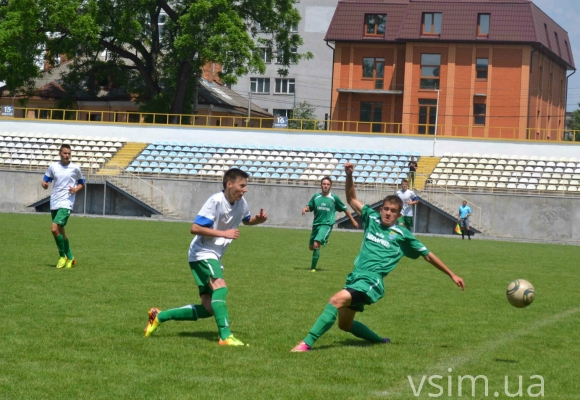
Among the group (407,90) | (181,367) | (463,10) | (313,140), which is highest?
(463,10)

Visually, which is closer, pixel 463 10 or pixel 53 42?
pixel 53 42

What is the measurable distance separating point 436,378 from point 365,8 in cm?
5328

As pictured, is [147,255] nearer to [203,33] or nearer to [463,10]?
[203,33]

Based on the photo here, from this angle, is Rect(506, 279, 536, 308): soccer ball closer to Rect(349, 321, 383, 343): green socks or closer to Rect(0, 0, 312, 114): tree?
Rect(349, 321, 383, 343): green socks

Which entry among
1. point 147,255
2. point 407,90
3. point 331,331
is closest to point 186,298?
point 331,331

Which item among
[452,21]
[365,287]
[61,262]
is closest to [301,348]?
[365,287]

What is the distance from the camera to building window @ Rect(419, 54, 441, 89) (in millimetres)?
56031

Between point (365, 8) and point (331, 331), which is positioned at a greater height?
point (365, 8)

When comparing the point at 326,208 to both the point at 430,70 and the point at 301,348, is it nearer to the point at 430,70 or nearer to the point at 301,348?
A: the point at 301,348

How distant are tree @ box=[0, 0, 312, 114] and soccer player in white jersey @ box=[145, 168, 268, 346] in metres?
37.7

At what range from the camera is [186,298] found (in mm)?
11867

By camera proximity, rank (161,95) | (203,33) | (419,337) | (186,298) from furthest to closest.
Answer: (161,95) < (203,33) < (186,298) < (419,337)

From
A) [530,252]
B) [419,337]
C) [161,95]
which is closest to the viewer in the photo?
[419,337]

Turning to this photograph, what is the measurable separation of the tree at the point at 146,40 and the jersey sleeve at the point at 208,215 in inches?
1490
